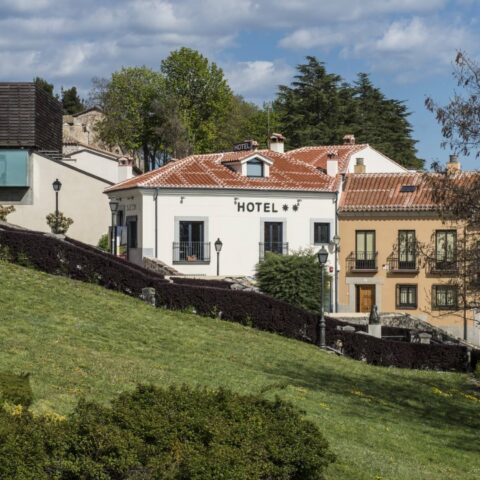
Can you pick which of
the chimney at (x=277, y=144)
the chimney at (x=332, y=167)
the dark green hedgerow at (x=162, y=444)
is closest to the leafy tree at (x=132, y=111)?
the chimney at (x=277, y=144)

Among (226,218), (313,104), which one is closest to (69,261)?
(226,218)

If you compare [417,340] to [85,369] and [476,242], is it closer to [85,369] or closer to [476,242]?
[476,242]

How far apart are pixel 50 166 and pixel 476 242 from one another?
1546 inches

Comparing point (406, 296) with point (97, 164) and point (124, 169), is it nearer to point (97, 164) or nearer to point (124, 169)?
point (124, 169)

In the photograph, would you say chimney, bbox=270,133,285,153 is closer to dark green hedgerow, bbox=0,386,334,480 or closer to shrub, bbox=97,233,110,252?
shrub, bbox=97,233,110,252

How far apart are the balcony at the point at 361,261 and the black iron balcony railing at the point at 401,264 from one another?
0.92 metres

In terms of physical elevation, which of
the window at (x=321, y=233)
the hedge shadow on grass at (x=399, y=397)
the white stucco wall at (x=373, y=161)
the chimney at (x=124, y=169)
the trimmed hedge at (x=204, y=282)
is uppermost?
the white stucco wall at (x=373, y=161)

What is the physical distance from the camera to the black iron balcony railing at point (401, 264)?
57.1 m

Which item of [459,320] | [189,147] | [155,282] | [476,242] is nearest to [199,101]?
[189,147]

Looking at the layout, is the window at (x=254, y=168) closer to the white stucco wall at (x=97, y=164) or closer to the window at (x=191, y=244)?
the window at (x=191, y=244)

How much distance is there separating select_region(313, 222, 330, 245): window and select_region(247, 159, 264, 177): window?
13.5 feet

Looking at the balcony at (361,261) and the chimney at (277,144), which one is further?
the chimney at (277,144)

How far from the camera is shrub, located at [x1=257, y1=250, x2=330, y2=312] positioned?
135 feet

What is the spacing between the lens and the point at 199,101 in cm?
9544
